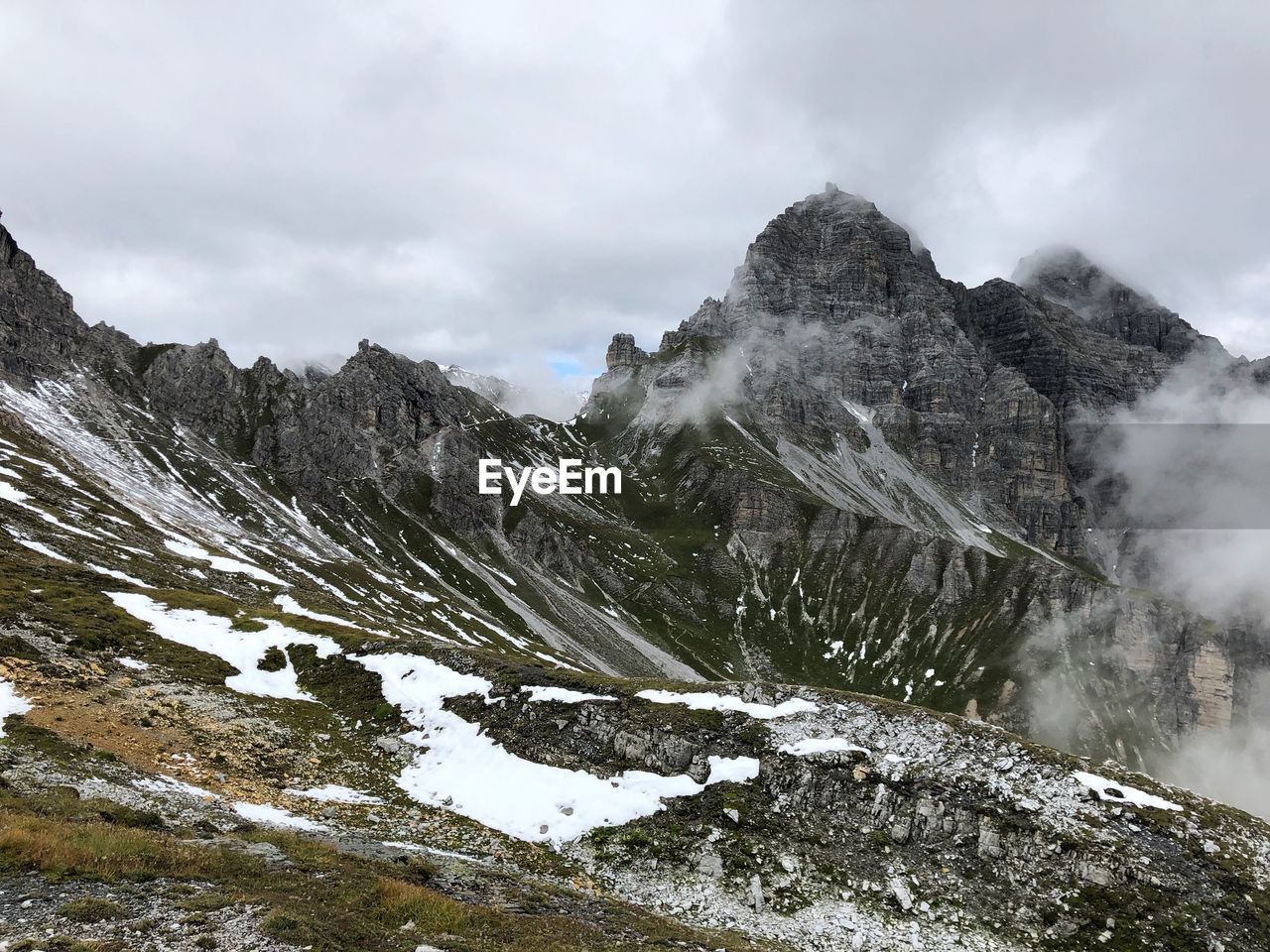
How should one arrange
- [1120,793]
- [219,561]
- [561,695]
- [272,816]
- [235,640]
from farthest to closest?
[219,561], [235,640], [561,695], [1120,793], [272,816]

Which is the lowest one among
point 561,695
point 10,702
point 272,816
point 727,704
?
point 10,702

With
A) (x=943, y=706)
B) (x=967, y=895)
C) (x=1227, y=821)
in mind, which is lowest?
(x=943, y=706)

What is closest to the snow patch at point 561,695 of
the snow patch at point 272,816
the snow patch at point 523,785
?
the snow patch at point 523,785

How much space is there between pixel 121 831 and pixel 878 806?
1089 inches

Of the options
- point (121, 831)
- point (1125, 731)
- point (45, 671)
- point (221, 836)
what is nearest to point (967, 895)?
point (221, 836)

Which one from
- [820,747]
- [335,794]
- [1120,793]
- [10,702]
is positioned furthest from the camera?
[820,747]

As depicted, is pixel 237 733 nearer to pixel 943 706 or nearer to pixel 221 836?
pixel 221 836

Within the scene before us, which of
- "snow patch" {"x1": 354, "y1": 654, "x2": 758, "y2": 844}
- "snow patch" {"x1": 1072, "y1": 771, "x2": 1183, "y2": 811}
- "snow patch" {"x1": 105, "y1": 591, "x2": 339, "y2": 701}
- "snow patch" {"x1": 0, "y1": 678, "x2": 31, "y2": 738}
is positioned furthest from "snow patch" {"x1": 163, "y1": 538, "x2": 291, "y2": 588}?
"snow patch" {"x1": 1072, "y1": 771, "x2": 1183, "y2": 811}

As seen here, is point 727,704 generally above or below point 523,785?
above

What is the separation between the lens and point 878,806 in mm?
28500

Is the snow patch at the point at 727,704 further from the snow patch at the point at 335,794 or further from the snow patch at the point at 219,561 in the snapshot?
the snow patch at the point at 219,561

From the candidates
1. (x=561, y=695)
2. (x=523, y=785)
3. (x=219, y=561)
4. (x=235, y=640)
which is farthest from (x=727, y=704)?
(x=219, y=561)

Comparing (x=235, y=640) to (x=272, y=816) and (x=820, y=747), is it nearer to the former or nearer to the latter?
(x=272, y=816)

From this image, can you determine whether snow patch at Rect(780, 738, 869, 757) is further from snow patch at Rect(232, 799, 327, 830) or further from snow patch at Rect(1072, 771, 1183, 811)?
snow patch at Rect(232, 799, 327, 830)
